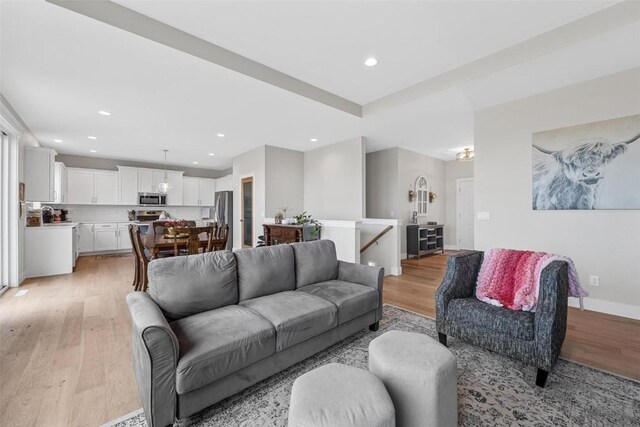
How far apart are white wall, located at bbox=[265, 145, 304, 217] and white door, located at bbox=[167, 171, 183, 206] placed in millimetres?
4070

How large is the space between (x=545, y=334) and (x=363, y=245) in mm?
3756

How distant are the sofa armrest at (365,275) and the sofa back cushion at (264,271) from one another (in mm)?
604

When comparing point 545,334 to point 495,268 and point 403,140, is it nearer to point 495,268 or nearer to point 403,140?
point 495,268

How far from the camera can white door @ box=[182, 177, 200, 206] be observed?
28.9ft

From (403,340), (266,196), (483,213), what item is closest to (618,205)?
(483,213)

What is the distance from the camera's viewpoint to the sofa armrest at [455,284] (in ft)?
7.68

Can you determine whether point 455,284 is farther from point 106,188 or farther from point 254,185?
point 106,188

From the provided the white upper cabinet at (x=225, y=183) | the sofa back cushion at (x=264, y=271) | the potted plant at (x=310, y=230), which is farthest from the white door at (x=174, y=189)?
the sofa back cushion at (x=264, y=271)

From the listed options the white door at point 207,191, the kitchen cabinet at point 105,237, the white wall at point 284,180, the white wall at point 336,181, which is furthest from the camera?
the white door at point 207,191

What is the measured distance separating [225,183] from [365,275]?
7.23 m

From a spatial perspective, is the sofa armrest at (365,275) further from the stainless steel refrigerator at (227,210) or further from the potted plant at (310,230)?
the stainless steel refrigerator at (227,210)

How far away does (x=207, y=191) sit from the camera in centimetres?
930

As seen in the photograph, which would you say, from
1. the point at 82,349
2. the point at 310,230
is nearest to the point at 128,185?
the point at 310,230

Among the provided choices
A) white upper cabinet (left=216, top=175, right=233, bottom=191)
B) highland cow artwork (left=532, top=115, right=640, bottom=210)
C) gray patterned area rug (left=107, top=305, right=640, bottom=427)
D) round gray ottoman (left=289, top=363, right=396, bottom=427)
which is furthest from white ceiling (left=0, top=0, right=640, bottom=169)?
white upper cabinet (left=216, top=175, right=233, bottom=191)
